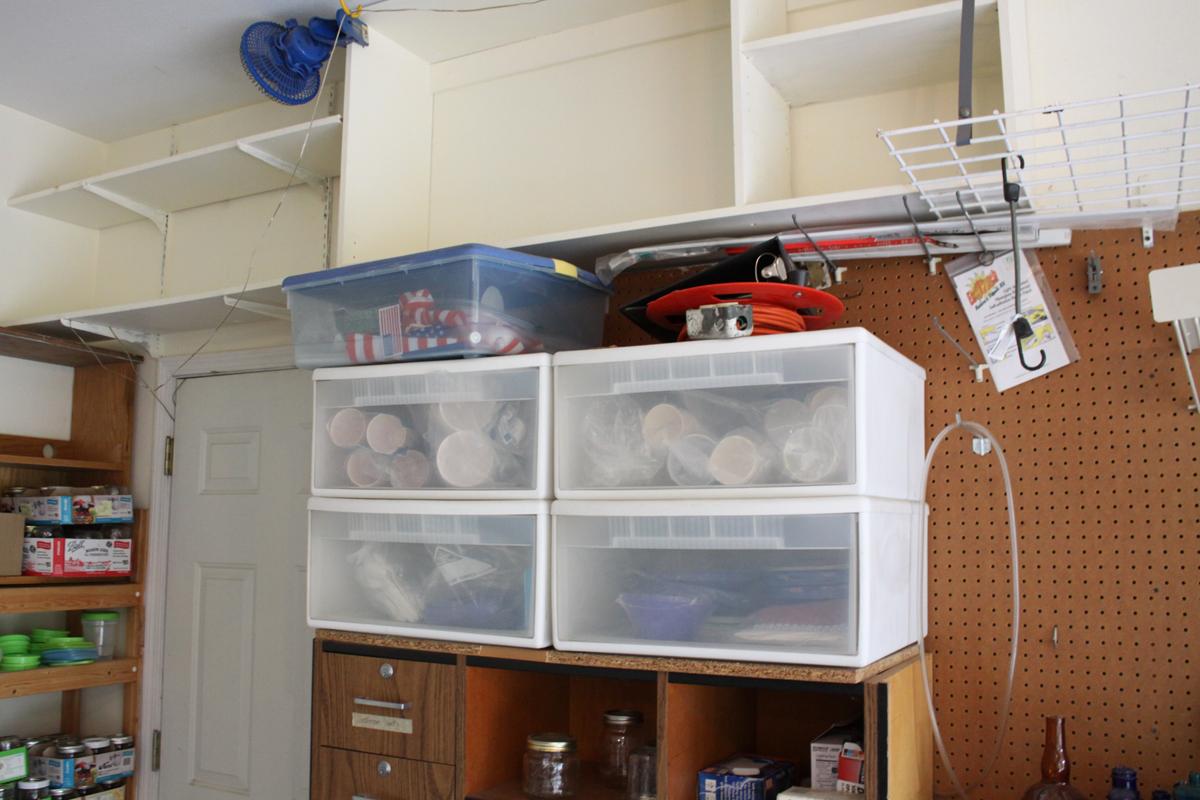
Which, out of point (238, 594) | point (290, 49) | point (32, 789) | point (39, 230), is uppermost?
point (290, 49)

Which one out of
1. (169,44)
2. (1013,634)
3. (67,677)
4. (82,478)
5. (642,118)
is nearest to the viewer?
(1013,634)

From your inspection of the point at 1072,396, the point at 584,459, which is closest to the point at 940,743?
the point at 1072,396

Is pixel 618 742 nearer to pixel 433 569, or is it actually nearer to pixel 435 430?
pixel 433 569

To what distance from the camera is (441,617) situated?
186cm

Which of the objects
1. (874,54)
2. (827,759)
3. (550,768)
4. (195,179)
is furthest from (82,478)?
(874,54)

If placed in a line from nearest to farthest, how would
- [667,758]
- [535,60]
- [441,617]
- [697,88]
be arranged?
[667,758], [441,617], [697,88], [535,60]

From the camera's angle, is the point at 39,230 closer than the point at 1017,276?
No

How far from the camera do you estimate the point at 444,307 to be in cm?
188

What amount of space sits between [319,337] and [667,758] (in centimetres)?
106

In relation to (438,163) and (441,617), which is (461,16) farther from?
(441,617)

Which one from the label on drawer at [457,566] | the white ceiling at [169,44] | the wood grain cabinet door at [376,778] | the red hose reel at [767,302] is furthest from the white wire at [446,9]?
the wood grain cabinet door at [376,778]

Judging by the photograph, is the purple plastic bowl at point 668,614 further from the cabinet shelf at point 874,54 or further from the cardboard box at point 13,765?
the cardboard box at point 13,765

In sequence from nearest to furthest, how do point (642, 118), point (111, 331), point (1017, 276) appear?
point (1017, 276) < point (642, 118) < point (111, 331)

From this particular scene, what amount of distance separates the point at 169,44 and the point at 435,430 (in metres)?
1.36
